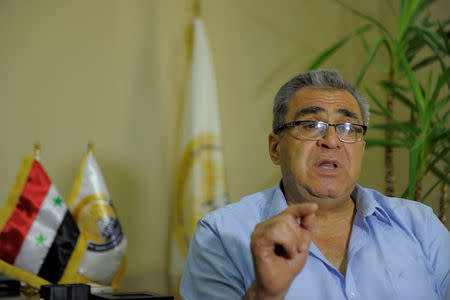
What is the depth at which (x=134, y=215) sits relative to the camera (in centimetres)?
337

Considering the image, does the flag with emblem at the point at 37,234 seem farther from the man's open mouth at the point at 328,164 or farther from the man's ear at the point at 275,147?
the man's open mouth at the point at 328,164

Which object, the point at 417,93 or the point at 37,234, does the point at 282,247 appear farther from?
the point at 37,234

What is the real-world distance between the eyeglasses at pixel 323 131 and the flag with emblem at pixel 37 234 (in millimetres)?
1369

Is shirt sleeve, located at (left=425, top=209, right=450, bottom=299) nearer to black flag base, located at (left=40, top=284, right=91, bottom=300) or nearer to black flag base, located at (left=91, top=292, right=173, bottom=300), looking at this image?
black flag base, located at (left=91, top=292, right=173, bottom=300)

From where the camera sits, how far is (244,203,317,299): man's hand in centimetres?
112

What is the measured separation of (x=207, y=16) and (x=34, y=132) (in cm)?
139

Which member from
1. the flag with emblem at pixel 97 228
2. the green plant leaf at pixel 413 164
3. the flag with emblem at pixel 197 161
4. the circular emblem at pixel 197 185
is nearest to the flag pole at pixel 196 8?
the flag with emblem at pixel 197 161

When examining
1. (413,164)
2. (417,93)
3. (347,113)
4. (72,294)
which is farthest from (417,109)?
(72,294)

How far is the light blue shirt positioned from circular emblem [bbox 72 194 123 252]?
3.77ft

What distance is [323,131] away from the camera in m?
1.71

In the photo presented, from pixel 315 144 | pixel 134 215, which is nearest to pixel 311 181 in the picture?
pixel 315 144

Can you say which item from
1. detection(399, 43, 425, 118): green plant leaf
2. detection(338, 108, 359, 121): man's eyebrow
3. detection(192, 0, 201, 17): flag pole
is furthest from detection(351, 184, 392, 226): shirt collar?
detection(192, 0, 201, 17): flag pole

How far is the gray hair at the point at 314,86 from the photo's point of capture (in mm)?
1769

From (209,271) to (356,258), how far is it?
45 cm
